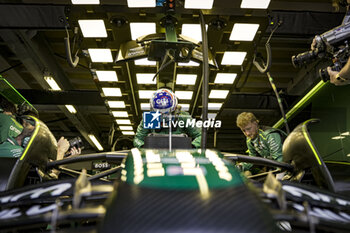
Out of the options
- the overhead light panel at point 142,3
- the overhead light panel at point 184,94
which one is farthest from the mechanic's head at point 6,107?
the overhead light panel at point 184,94

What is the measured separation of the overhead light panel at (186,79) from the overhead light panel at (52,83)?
2733 mm

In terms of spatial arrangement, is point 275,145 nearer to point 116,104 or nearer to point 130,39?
point 130,39

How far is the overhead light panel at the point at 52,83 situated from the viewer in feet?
20.1

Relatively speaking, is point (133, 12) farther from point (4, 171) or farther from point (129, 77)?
point (4, 171)

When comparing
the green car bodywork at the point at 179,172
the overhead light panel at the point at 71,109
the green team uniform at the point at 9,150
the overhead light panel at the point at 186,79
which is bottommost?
the green car bodywork at the point at 179,172

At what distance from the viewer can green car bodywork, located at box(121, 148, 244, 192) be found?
887 millimetres

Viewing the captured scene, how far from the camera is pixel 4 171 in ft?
5.02

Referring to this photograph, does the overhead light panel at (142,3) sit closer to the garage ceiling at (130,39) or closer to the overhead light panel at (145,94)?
the garage ceiling at (130,39)

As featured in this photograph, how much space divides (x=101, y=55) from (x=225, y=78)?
1.88m

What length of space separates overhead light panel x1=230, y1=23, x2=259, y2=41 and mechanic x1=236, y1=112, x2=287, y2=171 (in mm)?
985

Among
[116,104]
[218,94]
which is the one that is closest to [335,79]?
[218,94]

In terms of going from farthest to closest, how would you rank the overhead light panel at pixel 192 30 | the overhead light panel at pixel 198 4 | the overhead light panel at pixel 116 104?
the overhead light panel at pixel 116 104, the overhead light panel at pixel 192 30, the overhead light panel at pixel 198 4

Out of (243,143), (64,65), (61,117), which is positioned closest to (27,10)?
(64,65)

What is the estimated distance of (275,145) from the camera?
365cm
